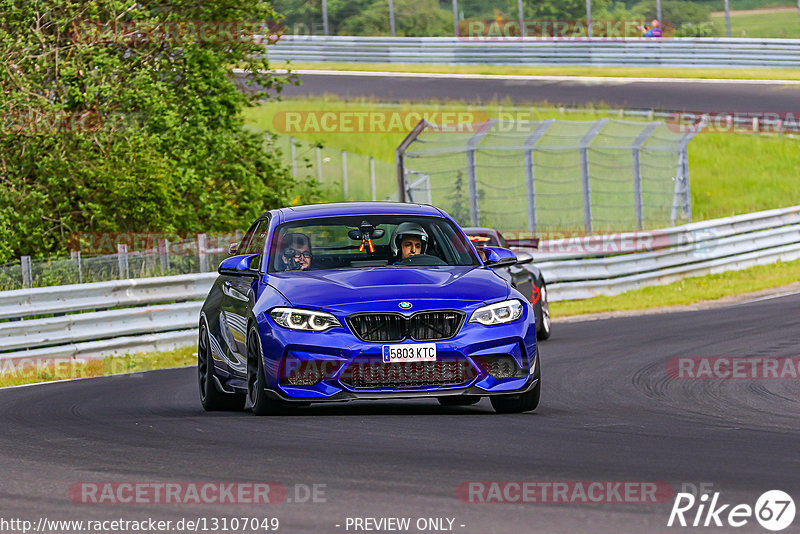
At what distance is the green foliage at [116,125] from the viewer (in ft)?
78.0

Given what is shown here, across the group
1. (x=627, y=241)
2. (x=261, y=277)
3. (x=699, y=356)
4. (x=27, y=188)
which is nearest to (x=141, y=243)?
(x=27, y=188)

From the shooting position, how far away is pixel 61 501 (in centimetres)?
680

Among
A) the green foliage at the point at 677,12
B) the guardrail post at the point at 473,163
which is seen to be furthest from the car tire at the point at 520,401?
the green foliage at the point at 677,12

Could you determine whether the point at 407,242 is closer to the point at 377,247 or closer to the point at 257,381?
the point at 377,247

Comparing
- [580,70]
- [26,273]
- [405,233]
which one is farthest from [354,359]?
[580,70]

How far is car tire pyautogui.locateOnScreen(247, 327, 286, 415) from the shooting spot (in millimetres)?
9719

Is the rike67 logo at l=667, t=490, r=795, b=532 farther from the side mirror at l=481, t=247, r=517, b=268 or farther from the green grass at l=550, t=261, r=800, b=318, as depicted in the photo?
the green grass at l=550, t=261, r=800, b=318

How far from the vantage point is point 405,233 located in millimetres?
10781

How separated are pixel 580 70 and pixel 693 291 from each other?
2440cm

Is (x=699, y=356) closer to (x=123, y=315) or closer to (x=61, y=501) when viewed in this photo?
(x=123, y=315)

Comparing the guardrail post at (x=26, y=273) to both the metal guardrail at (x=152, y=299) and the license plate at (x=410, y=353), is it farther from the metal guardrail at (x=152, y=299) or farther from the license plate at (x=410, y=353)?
the license plate at (x=410, y=353)

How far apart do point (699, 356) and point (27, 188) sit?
13285 mm

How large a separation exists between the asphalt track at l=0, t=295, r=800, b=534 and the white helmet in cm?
117

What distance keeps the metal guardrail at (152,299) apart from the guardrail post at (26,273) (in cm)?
65
